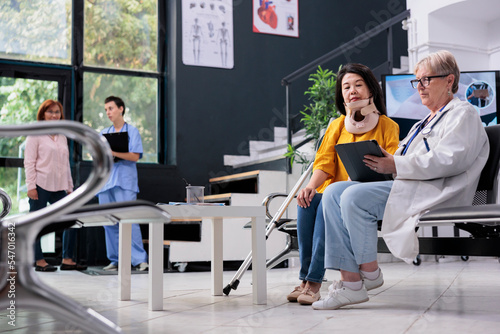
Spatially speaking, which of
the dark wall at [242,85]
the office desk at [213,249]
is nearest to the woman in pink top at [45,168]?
the dark wall at [242,85]

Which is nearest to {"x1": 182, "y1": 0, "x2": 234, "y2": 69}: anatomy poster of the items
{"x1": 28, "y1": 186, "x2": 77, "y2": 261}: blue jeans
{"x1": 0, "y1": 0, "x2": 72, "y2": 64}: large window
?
{"x1": 0, "y1": 0, "x2": 72, "y2": 64}: large window

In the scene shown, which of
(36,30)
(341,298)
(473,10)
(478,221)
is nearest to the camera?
(478,221)

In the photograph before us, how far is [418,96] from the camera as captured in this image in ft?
16.4

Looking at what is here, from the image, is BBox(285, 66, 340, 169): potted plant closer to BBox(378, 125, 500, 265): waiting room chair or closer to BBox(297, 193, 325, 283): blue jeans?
BBox(297, 193, 325, 283): blue jeans

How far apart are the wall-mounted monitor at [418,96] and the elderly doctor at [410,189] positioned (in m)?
2.82

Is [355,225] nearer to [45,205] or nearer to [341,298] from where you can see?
[341,298]

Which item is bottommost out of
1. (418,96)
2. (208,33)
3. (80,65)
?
(418,96)

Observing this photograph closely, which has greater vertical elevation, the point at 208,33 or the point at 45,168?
the point at 208,33

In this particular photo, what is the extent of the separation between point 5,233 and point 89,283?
9.13 ft

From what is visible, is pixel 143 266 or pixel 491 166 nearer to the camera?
pixel 491 166

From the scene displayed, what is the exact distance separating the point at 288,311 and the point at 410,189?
65cm

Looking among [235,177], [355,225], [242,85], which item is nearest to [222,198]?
[235,177]

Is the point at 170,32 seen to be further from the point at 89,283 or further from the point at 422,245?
the point at 422,245

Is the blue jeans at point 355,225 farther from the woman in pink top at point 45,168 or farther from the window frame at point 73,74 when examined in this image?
the window frame at point 73,74
